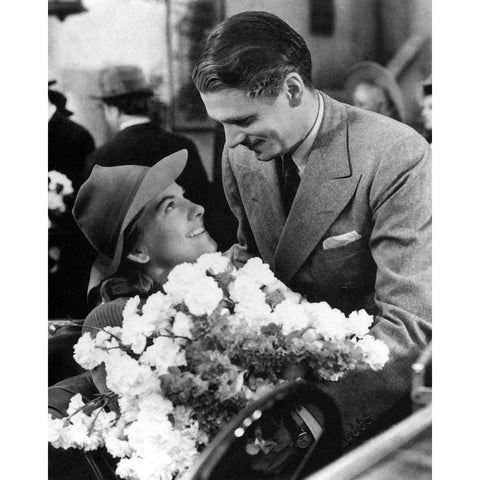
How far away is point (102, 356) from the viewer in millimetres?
2795

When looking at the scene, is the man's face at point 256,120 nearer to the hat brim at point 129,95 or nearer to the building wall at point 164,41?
the building wall at point 164,41

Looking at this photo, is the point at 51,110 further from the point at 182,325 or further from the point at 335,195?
the point at 335,195

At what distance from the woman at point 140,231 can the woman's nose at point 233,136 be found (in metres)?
0.16

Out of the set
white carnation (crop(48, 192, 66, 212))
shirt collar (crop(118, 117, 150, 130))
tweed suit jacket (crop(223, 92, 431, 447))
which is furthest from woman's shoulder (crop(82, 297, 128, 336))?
shirt collar (crop(118, 117, 150, 130))

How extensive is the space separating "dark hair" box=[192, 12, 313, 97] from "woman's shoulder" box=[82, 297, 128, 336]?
86 centimetres

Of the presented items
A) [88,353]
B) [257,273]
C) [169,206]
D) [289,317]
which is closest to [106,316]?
[88,353]

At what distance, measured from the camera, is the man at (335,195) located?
9.12 ft

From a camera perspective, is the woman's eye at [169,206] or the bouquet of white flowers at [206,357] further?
the woman's eye at [169,206]

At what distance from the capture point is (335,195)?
2.81 m

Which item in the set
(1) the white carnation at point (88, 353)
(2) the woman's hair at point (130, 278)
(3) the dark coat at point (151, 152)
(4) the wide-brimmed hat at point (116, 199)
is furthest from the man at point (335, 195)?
(1) the white carnation at point (88, 353)

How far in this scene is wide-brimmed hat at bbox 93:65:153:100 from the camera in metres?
2.88

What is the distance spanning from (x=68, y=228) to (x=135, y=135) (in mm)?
429

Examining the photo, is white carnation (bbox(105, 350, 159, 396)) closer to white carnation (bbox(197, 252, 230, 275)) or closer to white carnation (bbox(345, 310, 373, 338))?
white carnation (bbox(197, 252, 230, 275))
